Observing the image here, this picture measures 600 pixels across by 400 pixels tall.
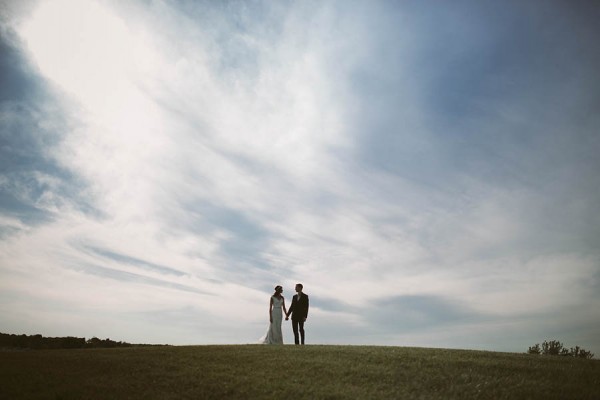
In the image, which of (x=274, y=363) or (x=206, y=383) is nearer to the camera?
(x=206, y=383)

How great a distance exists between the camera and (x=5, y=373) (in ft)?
45.5

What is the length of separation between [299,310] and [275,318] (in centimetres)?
196

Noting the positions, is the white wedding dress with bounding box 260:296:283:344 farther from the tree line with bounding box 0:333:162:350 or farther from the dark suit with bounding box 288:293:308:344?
the tree line with bounding box 0:333:162:350

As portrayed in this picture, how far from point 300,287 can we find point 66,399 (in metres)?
13.8

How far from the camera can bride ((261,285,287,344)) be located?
23859 mm

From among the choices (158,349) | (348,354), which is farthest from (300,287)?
(158,349)

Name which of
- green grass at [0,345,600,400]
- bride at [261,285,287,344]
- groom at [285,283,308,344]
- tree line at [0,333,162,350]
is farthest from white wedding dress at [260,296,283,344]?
tree line at [0,333,162,350]

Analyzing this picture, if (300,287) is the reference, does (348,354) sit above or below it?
below

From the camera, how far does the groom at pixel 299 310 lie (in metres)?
23.0

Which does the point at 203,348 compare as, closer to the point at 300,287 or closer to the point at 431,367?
the point at 300,287

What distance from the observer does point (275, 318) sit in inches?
940

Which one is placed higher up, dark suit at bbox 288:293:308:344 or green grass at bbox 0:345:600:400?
dark suit at bbox 288:293:308:344

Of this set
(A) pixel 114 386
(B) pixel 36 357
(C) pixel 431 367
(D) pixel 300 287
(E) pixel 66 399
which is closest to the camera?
(E) pixel 66 399

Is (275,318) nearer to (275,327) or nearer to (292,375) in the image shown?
(275,327)
